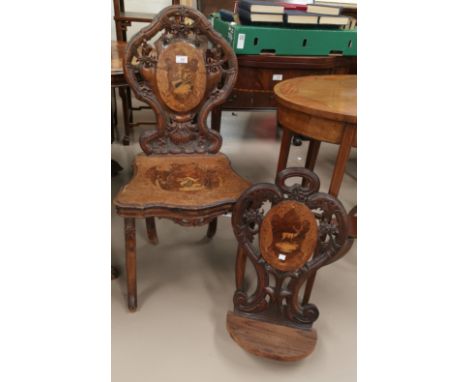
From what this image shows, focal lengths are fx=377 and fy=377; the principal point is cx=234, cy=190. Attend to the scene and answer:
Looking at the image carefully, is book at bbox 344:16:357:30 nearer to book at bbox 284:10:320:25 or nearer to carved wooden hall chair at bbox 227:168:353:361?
book at bbox 284:10:320:25

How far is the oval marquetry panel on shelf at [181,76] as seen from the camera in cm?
158

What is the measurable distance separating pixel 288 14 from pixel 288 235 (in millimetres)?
1526

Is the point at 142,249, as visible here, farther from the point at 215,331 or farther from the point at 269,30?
the point at 269,30

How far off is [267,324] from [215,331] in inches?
9.0

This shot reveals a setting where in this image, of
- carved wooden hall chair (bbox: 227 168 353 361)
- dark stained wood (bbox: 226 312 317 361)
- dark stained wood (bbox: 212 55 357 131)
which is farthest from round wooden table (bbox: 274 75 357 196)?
dark stained wood (bbox: 212 55 357 131)

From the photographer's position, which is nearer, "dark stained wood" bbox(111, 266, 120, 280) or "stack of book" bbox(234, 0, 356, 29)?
"dark stained wood" bbox(111, 266, 120, 280)

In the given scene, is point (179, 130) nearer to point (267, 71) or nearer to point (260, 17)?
point (260, 17)

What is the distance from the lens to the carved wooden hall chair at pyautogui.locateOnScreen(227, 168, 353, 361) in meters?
1.23

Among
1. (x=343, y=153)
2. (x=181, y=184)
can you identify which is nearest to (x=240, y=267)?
(x=181, y=184)

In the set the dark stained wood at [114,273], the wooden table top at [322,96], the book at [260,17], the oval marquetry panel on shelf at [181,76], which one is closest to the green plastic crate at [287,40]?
the book at [260,17]

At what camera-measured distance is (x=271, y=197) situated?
49.6 inches

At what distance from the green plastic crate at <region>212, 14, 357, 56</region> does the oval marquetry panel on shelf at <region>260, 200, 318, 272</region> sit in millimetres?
1457

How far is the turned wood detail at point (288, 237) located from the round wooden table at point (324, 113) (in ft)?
0.76

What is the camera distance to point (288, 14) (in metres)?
2.22
